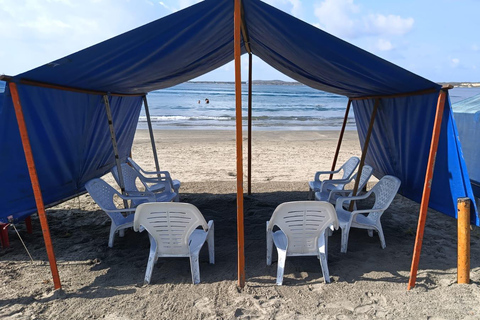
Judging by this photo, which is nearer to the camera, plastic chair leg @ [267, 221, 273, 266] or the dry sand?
the dry sand

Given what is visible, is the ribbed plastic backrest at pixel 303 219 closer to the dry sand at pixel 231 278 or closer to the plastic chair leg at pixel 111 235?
the dry sand at pixel 231 278

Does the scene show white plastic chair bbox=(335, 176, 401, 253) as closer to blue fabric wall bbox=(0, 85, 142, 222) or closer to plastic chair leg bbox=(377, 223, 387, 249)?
plastic chair leg bbox=(377, 223, 387, 249)

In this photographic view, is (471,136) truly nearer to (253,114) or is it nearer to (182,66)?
(182,66)

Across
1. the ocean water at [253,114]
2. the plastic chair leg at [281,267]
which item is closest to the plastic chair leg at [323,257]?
the plastic chair leg at [281,267]

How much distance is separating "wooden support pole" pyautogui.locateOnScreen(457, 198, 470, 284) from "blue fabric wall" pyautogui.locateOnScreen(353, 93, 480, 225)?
102mm

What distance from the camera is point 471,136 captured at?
6324mm

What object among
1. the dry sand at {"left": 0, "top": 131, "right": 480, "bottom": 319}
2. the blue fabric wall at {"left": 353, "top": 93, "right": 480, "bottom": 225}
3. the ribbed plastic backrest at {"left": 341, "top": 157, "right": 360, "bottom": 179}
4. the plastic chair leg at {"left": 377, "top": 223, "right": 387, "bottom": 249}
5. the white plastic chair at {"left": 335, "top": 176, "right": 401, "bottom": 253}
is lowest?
the dry sand at {"left": 0, "top": 131, "right": 480, "bottom": 319}

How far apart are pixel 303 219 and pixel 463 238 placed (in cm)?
160

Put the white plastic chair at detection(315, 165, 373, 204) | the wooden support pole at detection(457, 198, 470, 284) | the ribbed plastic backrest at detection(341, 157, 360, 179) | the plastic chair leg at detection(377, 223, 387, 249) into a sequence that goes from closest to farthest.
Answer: the wooden support pole at detection(457, 198, 470, 284) → the plastic chair leg at detection(377, 223, 387, 249) → the white plastic chair at detection(315, 165, 373, 204) → the ribbed plastic backrest at detection(341, 157, 360, 179)

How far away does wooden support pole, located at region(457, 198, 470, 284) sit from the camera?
3.54 m

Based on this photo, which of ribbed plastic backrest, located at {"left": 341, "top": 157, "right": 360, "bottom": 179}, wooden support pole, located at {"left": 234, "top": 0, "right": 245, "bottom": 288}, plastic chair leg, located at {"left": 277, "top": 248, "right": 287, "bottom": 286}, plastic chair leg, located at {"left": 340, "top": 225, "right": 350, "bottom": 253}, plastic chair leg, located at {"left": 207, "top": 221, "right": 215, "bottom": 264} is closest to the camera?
wooden support pole, located at {"left": 234, "top": 0, "right": 245, "bottom": 288}

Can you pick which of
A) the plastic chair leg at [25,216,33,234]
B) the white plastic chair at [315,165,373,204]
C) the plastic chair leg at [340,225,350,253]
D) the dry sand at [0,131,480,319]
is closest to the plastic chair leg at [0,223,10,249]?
the dry sand at [0,131,480,319]

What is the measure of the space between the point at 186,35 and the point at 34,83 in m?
1.60

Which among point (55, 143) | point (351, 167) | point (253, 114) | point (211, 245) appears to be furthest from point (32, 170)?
point (253, 114)
